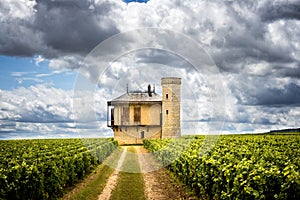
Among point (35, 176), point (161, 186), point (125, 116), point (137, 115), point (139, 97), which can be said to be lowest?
point (161, 186)

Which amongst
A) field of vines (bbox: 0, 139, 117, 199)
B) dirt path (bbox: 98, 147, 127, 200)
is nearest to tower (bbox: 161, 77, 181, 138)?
dirt path (bbox: 98, 147, 127, 200)

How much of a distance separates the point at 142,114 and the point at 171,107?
5.12 m

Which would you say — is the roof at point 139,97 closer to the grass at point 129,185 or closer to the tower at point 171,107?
the tower at point 171,107

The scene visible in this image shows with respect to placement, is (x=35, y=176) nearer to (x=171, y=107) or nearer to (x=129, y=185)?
(x=129, y=185)

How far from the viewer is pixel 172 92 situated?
175 feet

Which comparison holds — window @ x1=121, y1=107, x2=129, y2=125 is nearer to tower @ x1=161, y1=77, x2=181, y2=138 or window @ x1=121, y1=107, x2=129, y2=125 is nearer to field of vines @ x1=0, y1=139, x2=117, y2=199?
tower @ x1=161, y1=77, x2=181, y2=138

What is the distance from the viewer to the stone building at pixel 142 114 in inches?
2095

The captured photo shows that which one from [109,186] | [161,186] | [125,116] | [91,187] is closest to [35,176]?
[91,187]

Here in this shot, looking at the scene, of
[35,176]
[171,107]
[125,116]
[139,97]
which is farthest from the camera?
[139,97]

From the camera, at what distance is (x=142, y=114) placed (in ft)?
182

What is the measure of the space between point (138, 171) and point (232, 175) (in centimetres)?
1384

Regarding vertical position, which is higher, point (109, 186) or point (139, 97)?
point (139, 97)

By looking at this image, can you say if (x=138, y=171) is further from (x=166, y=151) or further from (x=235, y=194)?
(x=235, y=194)

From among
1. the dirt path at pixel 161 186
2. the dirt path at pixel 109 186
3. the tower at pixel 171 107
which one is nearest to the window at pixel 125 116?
the tower at pixel 171 107
